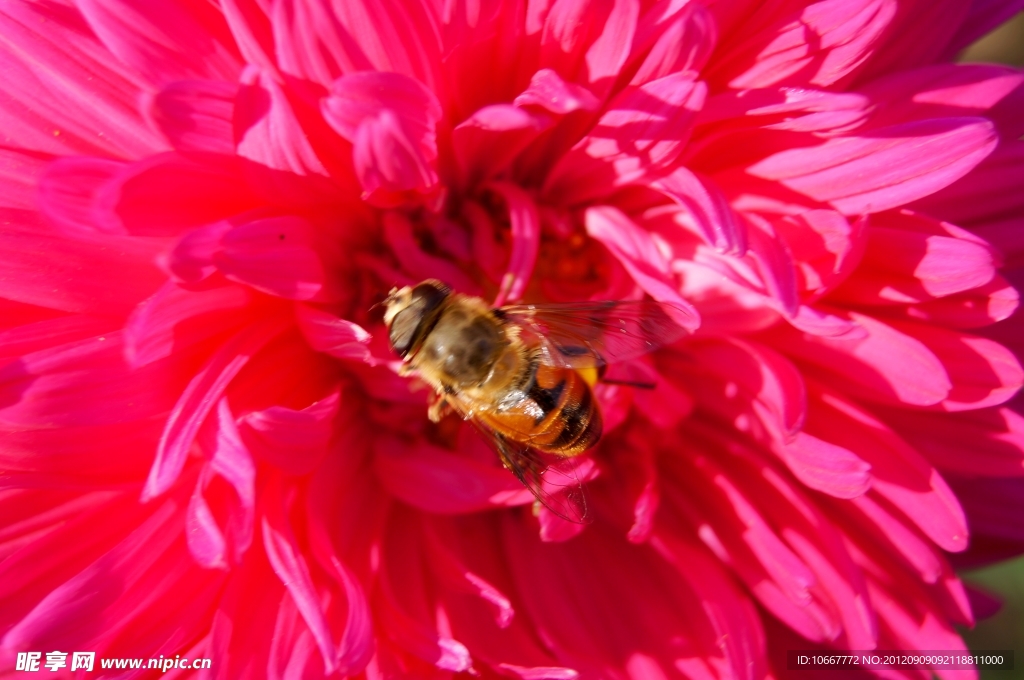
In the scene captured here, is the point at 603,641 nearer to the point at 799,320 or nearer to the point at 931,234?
the point at 799,320

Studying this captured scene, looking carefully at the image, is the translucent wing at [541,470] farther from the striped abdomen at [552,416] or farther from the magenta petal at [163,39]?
the magenta petal at [163,39]

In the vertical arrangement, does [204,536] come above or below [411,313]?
below

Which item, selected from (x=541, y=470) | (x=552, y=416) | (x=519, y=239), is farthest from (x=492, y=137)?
(x=541, y=470)

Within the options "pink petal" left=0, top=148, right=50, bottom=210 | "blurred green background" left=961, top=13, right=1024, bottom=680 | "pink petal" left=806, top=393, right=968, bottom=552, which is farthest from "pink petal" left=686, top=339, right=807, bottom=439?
"blurred green background" left=961, top=13, right=1024, bottom=680

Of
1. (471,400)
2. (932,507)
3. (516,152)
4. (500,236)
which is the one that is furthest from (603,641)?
(516,152)

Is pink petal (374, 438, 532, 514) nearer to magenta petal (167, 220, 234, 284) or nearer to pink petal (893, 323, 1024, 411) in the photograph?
magenta petal (167, 220, 234, 284)

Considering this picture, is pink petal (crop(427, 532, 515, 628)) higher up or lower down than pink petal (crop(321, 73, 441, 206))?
lower down

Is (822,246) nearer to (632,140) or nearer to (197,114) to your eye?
(632,140)
